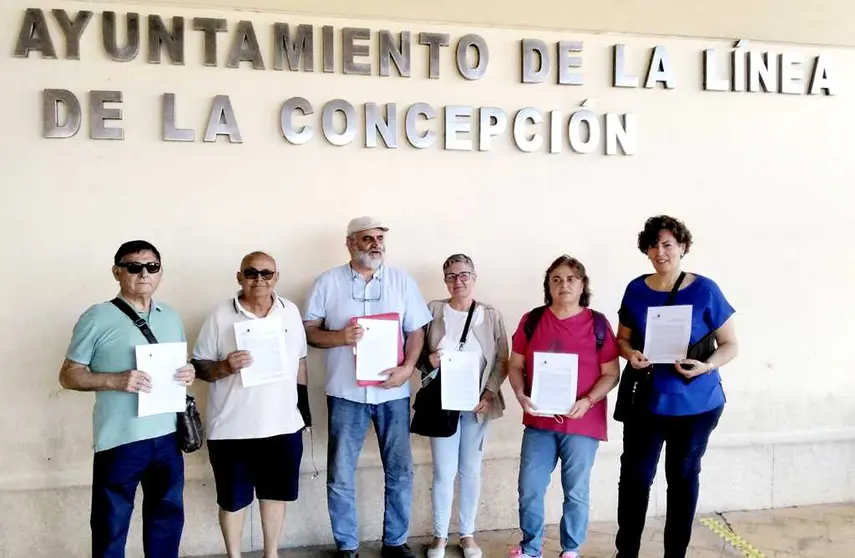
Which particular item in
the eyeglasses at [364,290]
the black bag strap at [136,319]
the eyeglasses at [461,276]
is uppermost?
the eyeglasses at [461,276]

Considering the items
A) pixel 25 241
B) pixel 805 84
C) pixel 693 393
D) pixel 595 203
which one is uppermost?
pixel 805 84

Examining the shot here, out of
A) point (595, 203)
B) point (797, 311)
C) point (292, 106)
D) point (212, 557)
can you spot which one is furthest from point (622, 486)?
point (292, 106)

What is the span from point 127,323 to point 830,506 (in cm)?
493

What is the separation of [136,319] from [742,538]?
399 cm

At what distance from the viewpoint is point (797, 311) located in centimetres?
452

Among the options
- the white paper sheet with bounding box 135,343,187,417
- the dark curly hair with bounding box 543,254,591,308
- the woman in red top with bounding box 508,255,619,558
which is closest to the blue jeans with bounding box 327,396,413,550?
the woman in red top with bounding box 508,255,619,558

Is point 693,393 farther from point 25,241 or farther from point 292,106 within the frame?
point 25,241

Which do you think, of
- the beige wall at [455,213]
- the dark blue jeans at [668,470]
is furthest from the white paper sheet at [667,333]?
the beige wall at [455,213]

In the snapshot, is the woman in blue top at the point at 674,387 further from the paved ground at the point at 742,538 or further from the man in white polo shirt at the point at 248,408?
the man in white polo shirt at the point at 248,408

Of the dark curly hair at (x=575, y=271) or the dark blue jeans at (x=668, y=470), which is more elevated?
the dark curly hair at (x=575, y=271)

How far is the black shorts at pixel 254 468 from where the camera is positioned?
3264 mm

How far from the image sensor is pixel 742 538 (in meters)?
4.06

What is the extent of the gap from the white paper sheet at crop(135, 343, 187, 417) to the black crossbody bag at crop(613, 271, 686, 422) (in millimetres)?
2346

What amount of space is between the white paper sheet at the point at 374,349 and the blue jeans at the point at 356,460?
8.6 inches
